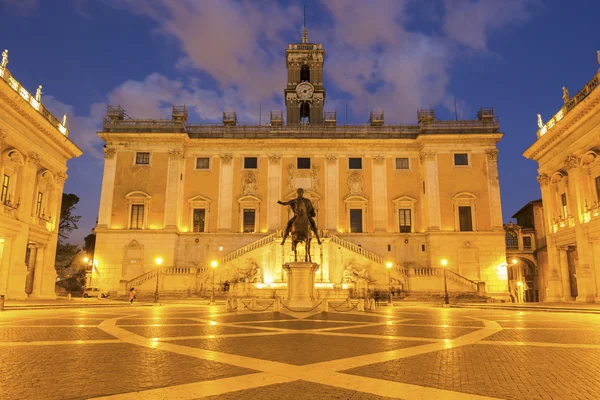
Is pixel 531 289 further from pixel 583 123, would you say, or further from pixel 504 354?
pixel 504 354

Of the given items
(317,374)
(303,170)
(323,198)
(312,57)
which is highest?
(312,57)

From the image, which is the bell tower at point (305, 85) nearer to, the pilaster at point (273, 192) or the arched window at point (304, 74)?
the arched window at point (304, 74)

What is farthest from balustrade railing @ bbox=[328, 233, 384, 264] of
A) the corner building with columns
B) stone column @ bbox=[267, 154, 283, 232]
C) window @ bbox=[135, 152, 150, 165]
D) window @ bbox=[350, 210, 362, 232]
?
window @ bbox=[135, 152, 150, 165]

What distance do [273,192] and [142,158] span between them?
13.5m

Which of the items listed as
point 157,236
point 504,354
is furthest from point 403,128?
point 504,354

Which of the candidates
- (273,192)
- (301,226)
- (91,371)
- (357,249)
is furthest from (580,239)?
(91,371)

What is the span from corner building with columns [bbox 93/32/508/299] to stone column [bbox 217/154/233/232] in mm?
101

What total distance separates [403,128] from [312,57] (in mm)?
16391

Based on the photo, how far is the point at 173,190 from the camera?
4203cm

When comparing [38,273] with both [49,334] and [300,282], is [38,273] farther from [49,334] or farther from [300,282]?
[49,334]

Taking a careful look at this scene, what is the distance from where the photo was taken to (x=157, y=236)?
134 ft

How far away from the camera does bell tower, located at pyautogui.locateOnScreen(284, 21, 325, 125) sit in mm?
51625

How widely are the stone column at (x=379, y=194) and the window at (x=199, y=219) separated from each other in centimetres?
1686

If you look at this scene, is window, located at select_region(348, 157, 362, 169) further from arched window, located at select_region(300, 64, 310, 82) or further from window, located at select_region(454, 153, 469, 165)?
arched window, located at select_region(300, 64, 310, 82)
